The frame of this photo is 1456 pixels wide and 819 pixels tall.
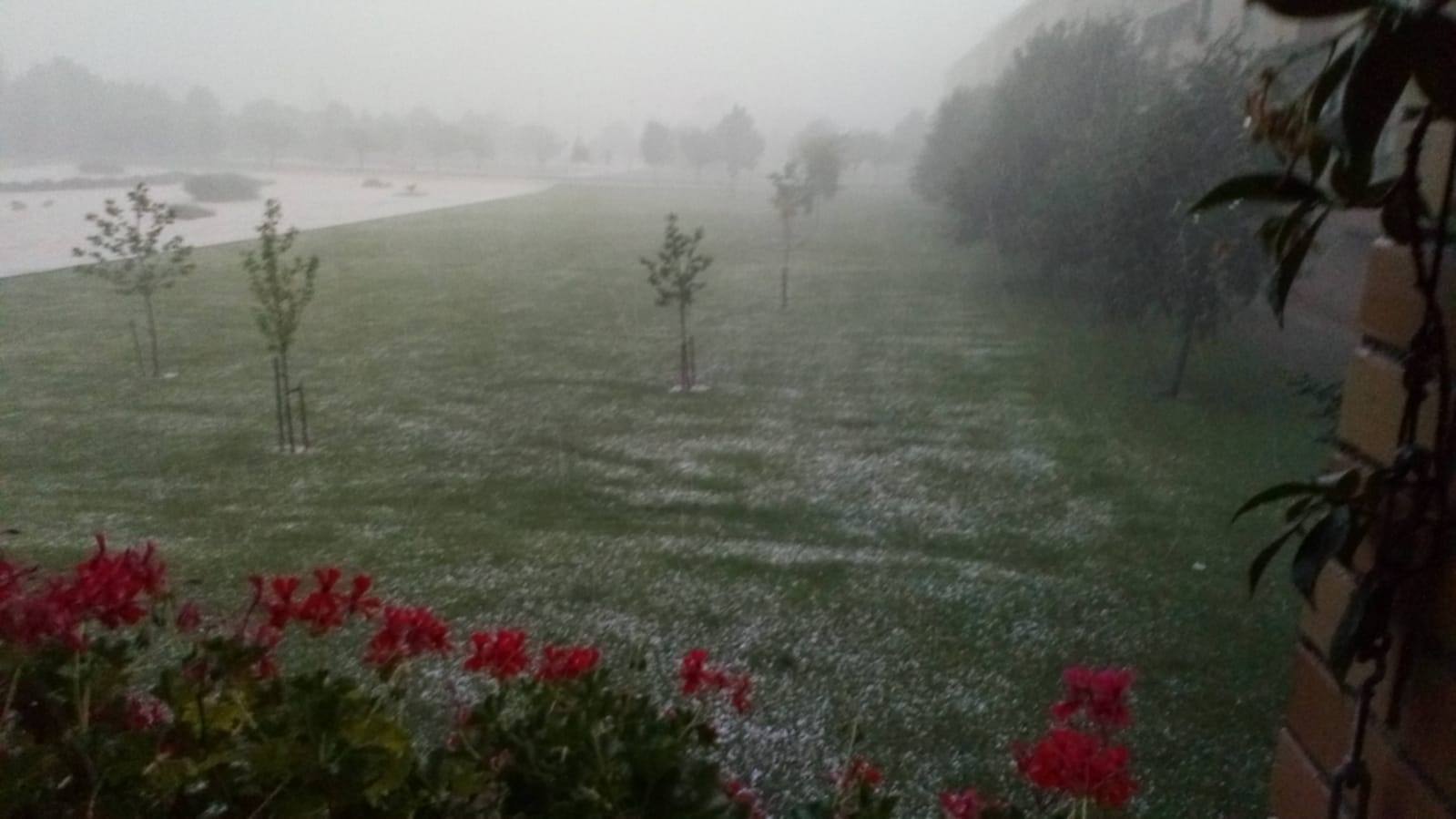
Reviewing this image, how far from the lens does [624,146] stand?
427cm

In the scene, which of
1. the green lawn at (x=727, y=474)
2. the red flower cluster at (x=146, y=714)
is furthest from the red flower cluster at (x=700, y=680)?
the green lawn at (x=727, y=474)

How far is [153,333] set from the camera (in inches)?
163

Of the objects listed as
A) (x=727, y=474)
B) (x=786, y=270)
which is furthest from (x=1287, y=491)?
(x=786, y=270)

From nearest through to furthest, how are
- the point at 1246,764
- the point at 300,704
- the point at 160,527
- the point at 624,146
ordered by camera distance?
the point at 300,704
the point at 1246,764
the point at 160,527
the point at 624,146

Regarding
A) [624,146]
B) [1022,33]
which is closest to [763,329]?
[624,146]

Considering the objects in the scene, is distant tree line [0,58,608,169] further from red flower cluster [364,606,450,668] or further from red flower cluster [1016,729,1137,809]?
red flower cluster [1016,729,1137,809]

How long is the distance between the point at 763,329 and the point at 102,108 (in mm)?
3271

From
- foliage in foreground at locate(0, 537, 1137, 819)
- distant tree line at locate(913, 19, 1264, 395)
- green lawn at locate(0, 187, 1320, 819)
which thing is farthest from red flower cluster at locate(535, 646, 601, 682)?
distant tree line at locate(913, 19, 1264, 395)

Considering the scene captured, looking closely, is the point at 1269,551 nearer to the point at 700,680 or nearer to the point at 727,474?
the point at 700,680

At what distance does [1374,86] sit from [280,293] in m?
3.88

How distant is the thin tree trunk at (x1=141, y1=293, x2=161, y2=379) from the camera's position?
3966mm

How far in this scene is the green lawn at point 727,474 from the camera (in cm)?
208

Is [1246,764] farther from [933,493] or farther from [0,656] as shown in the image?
[0,656]

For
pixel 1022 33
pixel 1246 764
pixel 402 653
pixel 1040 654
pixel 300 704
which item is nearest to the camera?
pixel 300 704
